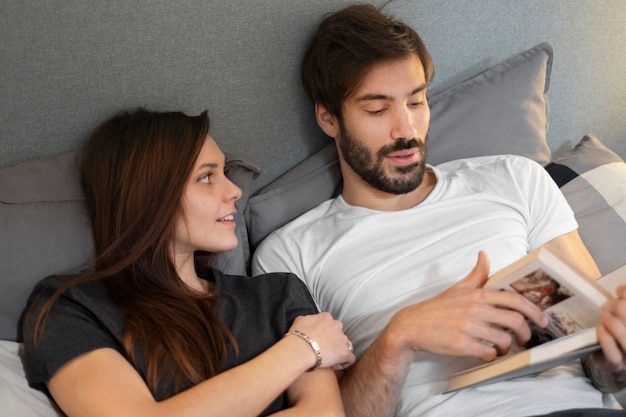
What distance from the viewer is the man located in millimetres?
1591

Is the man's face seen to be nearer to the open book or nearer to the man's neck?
the man's neck

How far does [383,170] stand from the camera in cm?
Answer: 193

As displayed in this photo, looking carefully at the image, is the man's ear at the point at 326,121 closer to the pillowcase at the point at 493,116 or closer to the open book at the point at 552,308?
the pillowcase at the point at 493,116

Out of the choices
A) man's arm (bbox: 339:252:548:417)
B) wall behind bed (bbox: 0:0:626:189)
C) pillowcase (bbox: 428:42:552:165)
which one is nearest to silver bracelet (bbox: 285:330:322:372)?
man's arm (bbox: 339:252:548:417)

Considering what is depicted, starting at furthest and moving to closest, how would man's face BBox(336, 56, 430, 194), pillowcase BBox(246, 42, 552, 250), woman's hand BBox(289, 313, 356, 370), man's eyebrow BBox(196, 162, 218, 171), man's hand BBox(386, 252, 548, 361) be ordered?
pillowcase BBox(246, 42, 552, 250) < man's face BBox(336, 56, 430, 194) < man's eyebrow BBox(196, 162, 218, 171) < woman's hand BBox(289, 313, 356, 370) < man's hand BBox(386, 252, 548, 361)

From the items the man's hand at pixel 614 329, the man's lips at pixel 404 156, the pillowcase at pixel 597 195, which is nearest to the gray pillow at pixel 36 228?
the man's lips at pixel 404 156

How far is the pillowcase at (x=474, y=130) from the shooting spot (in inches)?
80.3

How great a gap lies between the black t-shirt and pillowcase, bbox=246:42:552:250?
0.31 metres

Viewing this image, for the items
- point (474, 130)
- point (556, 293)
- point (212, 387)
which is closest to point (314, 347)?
point (212, 387)

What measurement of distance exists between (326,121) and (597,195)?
0.73 meters

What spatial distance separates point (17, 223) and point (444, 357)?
95 centimetres

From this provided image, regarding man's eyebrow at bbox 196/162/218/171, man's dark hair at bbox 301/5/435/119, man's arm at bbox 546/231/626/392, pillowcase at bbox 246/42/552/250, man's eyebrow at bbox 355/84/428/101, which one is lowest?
man's arm at bbox 546/231/626/392

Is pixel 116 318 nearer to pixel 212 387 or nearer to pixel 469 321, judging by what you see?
pixel 212 387

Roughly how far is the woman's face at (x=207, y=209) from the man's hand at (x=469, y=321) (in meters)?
0.42
